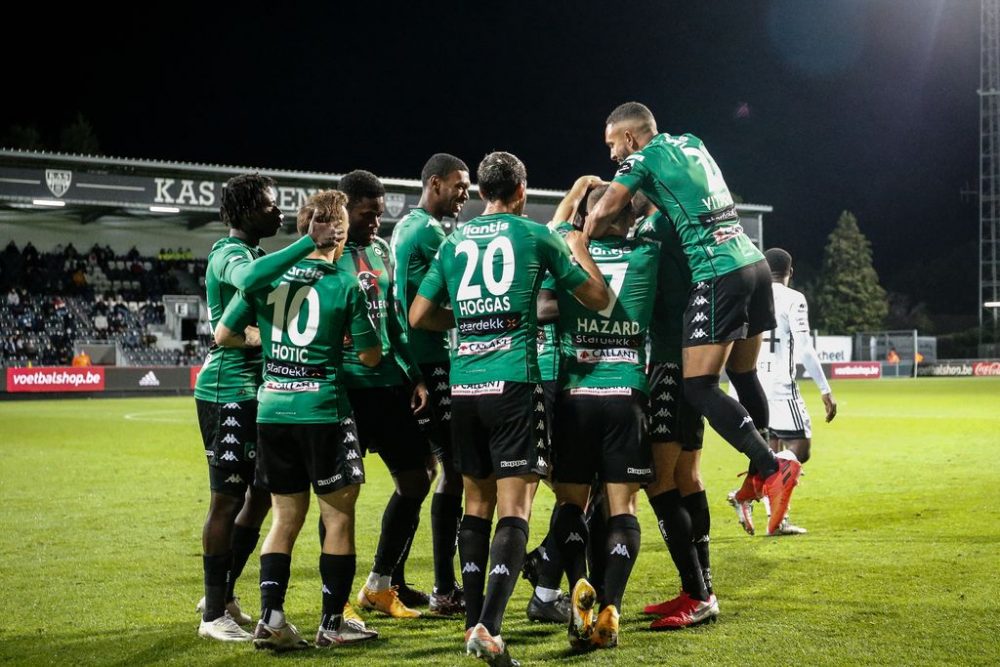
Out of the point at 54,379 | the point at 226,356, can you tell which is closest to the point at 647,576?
the point at 226,356

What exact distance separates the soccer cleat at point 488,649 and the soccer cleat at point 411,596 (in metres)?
1.71

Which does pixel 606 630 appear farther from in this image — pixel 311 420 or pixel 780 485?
pixel 780 485

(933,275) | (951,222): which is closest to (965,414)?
(933,275)

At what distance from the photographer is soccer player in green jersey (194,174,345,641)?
5.43 meters

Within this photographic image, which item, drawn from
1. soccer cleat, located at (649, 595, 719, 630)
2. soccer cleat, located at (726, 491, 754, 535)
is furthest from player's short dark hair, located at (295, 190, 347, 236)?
soccer cleat, located at (726, 491, 754, 535)

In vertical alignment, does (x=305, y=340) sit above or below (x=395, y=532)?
above

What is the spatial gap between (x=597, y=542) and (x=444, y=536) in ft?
3.01

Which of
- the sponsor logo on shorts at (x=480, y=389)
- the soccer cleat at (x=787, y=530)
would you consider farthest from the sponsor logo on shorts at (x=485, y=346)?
the soccer cleat at (x=787, y=530)

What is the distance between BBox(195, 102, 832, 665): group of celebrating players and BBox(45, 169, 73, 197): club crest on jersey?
3081 centimetres

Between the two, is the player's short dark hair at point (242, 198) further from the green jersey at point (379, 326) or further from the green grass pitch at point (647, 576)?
the green grass pitch at point (647, 576)

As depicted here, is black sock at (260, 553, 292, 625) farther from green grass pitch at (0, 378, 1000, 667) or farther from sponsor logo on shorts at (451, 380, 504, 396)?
sponsor logo on shorts at (451, 380, 504, 396)

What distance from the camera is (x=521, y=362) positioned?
16.1 feet

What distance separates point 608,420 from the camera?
510cm

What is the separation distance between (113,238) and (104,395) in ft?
39.5
